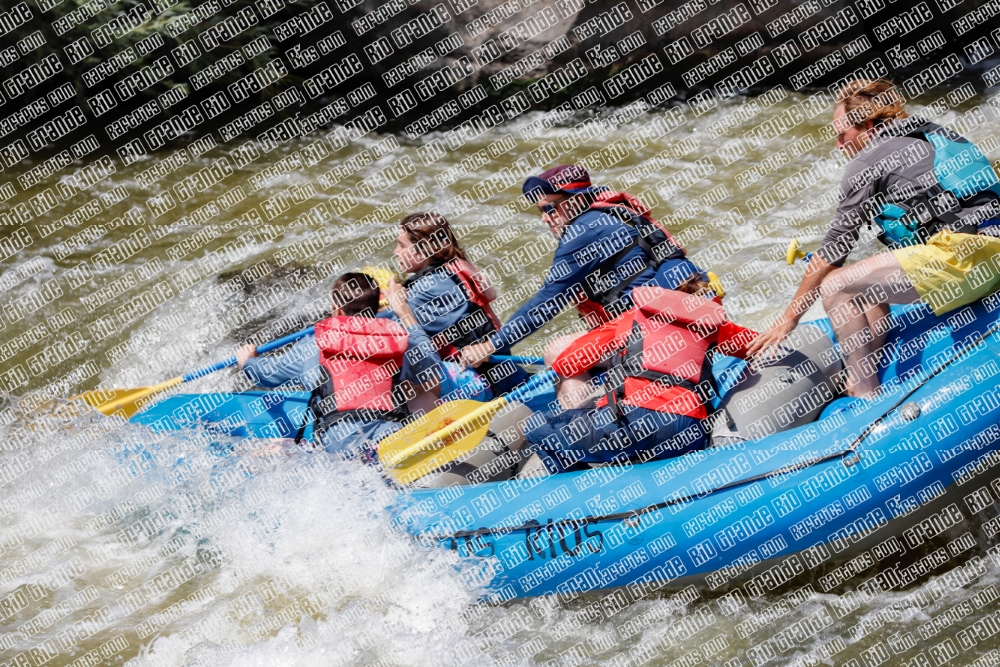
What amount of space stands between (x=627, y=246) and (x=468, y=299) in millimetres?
903

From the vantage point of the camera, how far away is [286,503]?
4.33 m

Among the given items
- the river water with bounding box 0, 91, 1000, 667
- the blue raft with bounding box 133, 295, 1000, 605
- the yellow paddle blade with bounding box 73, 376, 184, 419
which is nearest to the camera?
the blue raft with bounding box 133, 295, 1000, 605

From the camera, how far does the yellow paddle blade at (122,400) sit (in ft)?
16.5

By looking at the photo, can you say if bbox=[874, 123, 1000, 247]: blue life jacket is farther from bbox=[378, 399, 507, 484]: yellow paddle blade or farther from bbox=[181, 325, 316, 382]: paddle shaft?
bbox=[181, 325, 316, 382]: paddle shaft

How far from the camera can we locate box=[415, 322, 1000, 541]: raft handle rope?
3.72 metres

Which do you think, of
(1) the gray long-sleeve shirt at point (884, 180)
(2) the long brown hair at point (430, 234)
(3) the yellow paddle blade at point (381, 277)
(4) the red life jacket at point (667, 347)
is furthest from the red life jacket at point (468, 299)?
(1) the gray long-sleeve shirt at point (884, 180)

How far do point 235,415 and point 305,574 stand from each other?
39.5 inches

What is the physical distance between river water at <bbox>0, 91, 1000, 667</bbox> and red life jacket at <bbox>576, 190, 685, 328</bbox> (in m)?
1.28

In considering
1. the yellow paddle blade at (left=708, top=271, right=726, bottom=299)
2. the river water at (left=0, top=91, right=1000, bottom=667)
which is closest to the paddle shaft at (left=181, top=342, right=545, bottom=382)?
the river water at (left=0, top=91, right=1000, bottom=667)

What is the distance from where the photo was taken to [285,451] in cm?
454

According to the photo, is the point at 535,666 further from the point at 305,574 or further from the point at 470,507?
the point at 305,574

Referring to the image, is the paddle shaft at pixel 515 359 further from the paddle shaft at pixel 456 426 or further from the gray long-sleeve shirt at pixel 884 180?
the gray long-sleeve shirt at pixel 884 180

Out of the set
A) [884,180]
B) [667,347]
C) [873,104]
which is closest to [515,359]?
[667,347]

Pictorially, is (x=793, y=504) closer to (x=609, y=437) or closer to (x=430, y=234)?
(x=609, y=437)
